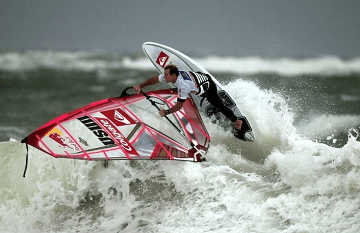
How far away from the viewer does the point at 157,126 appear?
3045 mm

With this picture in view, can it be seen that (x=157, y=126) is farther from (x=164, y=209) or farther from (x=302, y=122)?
(x=302, y=122)

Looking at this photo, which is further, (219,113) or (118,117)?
(219,113)

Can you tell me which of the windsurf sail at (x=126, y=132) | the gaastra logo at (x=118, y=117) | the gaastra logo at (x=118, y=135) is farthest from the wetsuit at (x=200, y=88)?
the gaastra logo at (x=118, y=135)

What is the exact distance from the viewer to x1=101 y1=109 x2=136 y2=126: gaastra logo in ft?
9.66

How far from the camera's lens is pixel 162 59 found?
12.2 feet

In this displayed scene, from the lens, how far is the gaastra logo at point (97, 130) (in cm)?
279

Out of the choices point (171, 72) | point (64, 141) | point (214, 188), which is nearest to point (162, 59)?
point (171, 72)

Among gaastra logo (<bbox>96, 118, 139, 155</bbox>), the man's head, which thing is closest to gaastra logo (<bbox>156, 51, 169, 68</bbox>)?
the man's head

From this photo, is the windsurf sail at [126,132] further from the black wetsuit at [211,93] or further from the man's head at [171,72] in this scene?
the man's head at [171,72]

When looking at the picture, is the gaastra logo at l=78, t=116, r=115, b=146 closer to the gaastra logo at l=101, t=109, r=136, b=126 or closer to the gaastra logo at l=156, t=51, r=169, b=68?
the gaastra logo at l=101, t=109, r=136, b=126

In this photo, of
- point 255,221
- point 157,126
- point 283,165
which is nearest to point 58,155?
point 157,126

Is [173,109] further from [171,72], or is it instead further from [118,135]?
[118,135]

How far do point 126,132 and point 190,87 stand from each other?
0.68 meters

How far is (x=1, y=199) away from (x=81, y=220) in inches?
41.3
